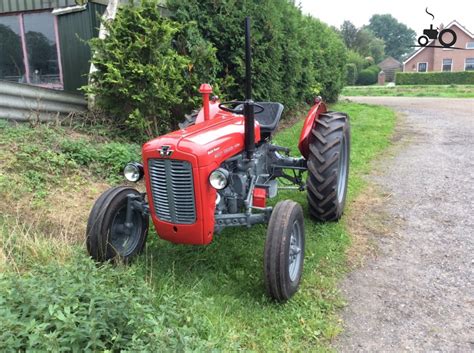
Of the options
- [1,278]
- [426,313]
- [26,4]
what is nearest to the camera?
[1,278]

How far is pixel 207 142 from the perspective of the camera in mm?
3350

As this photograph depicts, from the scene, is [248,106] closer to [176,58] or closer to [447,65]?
[176,58]

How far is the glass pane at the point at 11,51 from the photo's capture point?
9.08 meters

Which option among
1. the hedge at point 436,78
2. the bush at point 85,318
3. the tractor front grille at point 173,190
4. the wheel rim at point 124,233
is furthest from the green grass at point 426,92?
the bush at point 85,318

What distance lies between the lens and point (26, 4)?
8.68 metres

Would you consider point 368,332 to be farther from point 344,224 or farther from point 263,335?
point 344,224

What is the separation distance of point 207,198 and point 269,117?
1761 millimetres

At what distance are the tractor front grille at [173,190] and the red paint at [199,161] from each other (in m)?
0.04

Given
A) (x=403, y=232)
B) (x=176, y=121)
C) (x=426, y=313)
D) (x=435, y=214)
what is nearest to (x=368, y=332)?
(x=426, y=313)

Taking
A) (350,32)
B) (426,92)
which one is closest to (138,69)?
(426,92)

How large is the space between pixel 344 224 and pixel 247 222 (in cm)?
184

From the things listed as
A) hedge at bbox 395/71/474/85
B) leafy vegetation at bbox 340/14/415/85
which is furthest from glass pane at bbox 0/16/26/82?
hedge at bbox 395/71/474/85

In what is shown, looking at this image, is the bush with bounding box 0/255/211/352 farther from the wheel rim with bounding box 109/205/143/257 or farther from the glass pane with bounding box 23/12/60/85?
the glass pane with bounding box 23/12/60/85

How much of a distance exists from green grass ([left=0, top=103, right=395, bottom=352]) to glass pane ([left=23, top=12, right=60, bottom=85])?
4604mm
